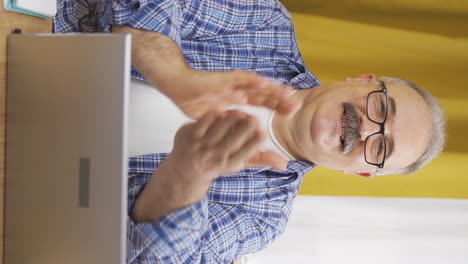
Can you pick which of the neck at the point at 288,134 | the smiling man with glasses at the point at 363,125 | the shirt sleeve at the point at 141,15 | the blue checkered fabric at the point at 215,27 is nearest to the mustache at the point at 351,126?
the smiling man with glasses at the point at 363,125

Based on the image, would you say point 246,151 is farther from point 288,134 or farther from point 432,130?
point 432,130

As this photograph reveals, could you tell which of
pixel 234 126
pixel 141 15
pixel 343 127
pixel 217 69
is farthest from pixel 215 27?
pixel 234 126

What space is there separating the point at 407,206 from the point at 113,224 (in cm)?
122

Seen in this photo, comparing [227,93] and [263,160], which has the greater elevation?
[227,93]

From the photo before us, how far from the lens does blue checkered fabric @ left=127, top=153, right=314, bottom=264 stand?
89cm

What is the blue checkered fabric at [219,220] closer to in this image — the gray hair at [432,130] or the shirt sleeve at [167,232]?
the shirt sleeve at [167,232]

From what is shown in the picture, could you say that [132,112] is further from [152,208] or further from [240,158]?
[240,158]

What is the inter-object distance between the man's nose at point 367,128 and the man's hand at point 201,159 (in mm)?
380

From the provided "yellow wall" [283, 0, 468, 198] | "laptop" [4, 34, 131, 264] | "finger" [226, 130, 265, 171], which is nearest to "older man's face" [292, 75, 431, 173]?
"yellow wall" [283, 0, 468, 198]

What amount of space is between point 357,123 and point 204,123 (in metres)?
0.60

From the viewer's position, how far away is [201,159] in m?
0.71

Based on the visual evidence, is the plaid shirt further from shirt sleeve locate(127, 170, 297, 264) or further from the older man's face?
the older man's face

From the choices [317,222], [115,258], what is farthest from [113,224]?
[317,222]

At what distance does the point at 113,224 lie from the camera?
63 centimetres
